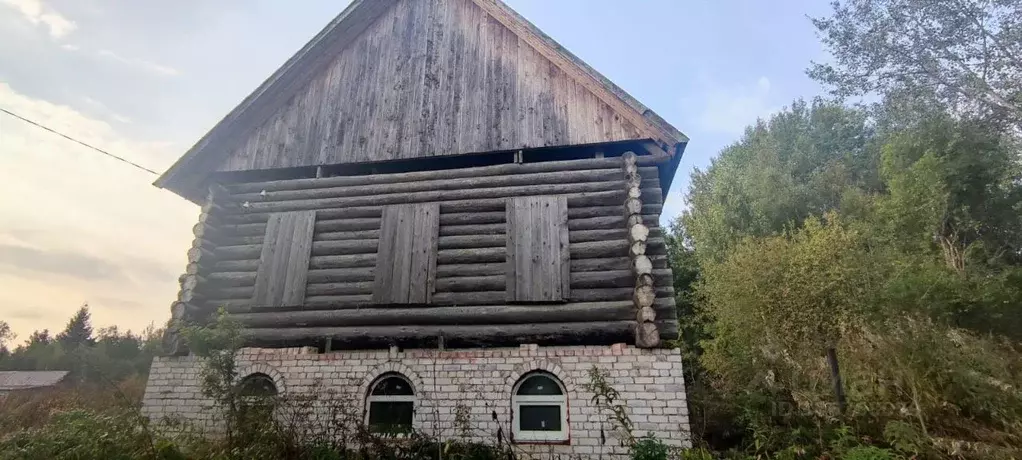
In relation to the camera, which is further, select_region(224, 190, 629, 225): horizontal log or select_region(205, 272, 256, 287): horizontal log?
select_region(205, 272, 256, 287): horizontal log

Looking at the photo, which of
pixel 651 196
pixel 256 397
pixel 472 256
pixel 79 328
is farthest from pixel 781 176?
pixel 79 328

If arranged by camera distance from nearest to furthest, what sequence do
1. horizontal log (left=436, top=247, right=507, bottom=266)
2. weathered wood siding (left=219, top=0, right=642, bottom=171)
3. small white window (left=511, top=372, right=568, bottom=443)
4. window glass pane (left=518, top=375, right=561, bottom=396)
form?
small white window (left=511, top=372, right=568, bottom=443)
window glass pane (left=518, top=375, right=561, bottom=396)
horizontal log (left=436, top=247, right=507, bottom=266)
weathered wood siding (left=219, top=0, right=642, bottom=171)

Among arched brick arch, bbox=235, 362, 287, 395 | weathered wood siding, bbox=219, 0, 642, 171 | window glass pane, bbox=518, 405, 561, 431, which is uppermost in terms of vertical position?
weathered wood siding, bbox=219, 0, 642, 171

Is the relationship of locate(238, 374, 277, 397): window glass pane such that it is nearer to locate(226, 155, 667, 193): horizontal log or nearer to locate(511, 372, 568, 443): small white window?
locate(226, 155, 667, 193): horizontal log

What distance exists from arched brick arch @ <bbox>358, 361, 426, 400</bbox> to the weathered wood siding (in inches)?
162

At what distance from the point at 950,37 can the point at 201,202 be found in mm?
21303

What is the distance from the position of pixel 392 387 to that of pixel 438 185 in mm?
3863

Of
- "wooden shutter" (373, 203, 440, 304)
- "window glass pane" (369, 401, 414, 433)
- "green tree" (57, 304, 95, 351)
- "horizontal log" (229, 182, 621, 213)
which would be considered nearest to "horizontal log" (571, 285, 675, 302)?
"horizontal log" (229, 182, 621, 213)

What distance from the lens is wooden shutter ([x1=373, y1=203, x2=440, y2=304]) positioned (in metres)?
9.26

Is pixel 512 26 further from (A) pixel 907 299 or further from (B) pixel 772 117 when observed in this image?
(B) pixel 772 117

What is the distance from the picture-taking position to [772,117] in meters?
32.2

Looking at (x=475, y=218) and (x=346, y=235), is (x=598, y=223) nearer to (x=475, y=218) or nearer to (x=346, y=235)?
(x=475, y=218)

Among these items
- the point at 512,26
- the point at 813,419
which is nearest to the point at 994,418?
the point at 813,419

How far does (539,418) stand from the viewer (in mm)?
8172
